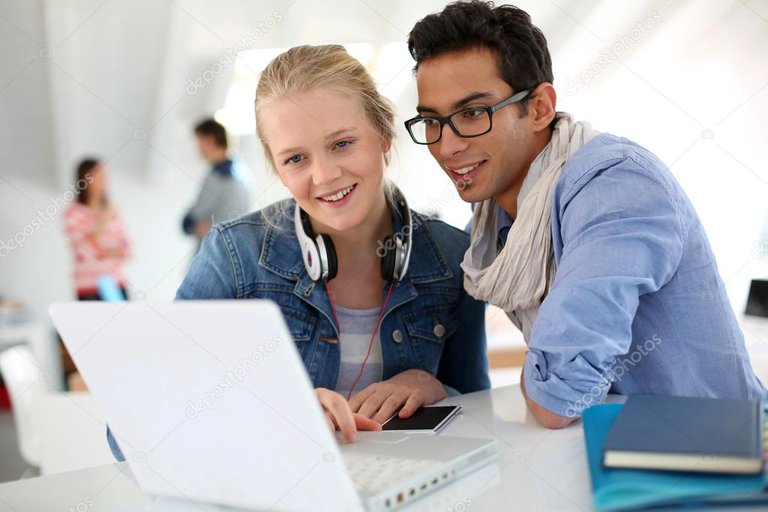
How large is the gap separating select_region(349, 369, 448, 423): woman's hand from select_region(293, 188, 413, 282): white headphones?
0.21m

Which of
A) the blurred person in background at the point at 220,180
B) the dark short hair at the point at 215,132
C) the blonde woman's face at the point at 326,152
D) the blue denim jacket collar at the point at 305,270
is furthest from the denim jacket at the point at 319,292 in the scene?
the dark short hair at the point at 215,132

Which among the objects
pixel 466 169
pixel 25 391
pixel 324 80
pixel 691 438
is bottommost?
pixel 25 391

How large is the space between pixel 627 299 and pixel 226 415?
2.10 ft

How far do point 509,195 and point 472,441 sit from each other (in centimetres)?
72

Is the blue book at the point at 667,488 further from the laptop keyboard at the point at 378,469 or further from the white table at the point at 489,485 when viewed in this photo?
the laptop keyboard at the point at 378,469

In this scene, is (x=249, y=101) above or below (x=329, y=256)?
above

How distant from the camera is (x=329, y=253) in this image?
1377 millimetres

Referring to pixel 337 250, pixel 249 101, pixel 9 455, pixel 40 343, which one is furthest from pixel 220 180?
pixel 337 250

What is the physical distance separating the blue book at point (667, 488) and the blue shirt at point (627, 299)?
0.35 metres

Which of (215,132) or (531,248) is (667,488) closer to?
(531,248)

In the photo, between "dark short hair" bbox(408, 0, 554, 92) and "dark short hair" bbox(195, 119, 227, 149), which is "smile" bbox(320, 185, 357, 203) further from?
"dark short hair" bbox(195, 119, 227, 149)

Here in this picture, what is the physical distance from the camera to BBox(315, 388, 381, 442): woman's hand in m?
0.93

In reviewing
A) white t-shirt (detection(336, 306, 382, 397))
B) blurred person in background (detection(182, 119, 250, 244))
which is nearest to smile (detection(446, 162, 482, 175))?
white t-shirt (detection(336, 306, 382, 397))

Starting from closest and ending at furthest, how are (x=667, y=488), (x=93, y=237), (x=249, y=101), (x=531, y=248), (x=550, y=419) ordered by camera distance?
(x=667, y=488), (x=550, y=419), (x=531, y=248), (x=93, y=237), (x=249, y=101)
